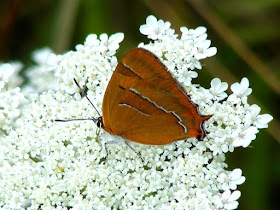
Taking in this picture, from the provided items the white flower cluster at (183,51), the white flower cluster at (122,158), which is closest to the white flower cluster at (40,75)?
the white flower cluster at (122,158)

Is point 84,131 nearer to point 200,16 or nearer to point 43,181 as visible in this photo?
point 43,181

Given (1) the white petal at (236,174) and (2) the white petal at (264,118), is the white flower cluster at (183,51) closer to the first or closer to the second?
(2) the white petal at (264,118)

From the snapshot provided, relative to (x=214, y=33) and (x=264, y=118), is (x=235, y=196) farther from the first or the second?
(x=214, y=33)

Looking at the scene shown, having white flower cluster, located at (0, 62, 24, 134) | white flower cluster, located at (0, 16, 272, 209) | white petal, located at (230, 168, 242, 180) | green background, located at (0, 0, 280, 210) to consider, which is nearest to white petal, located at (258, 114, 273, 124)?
white flower cluster, located at (0, 16, 272, 209)

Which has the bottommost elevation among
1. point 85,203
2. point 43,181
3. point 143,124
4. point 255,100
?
point 85,203

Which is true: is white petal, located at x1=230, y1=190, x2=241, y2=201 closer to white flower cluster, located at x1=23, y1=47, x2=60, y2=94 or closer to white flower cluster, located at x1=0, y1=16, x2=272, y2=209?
white flower cluster, located at x1=0, y1=16, x2=272, y2=209

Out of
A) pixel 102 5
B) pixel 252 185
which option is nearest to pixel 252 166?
pixel 252 185
